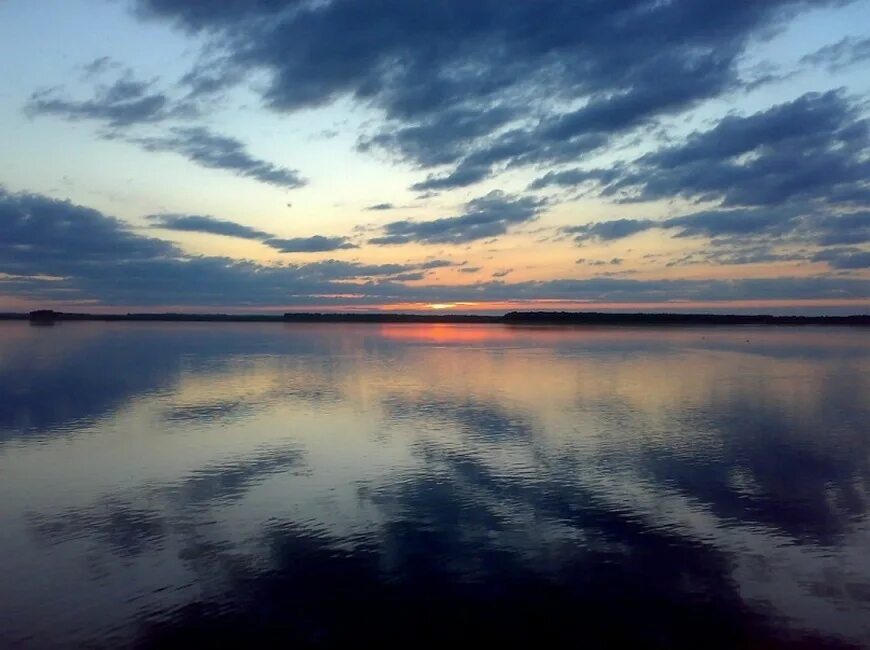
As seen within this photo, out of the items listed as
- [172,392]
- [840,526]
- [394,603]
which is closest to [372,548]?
[394,603]

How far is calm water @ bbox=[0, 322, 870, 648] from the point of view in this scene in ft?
35.0

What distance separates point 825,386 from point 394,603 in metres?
36.6

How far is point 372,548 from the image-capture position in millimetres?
13461

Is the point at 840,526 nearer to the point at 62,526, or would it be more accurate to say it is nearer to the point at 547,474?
the point at 547,474

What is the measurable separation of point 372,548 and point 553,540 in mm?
3422

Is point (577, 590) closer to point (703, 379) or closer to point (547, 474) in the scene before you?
point (547, 474)

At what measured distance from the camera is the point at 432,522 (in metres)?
15.0

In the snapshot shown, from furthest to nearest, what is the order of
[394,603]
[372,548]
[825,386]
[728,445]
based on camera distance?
[825,386] < [728,445] < [372,548] < [394,603]

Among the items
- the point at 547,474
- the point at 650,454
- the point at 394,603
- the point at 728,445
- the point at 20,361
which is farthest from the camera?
the point at 20,361

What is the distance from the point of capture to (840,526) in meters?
15.1

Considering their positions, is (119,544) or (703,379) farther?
(703,379)

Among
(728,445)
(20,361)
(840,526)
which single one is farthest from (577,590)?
(20,361)

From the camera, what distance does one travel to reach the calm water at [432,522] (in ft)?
35.0

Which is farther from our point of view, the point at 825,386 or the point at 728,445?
the point at 825,386
